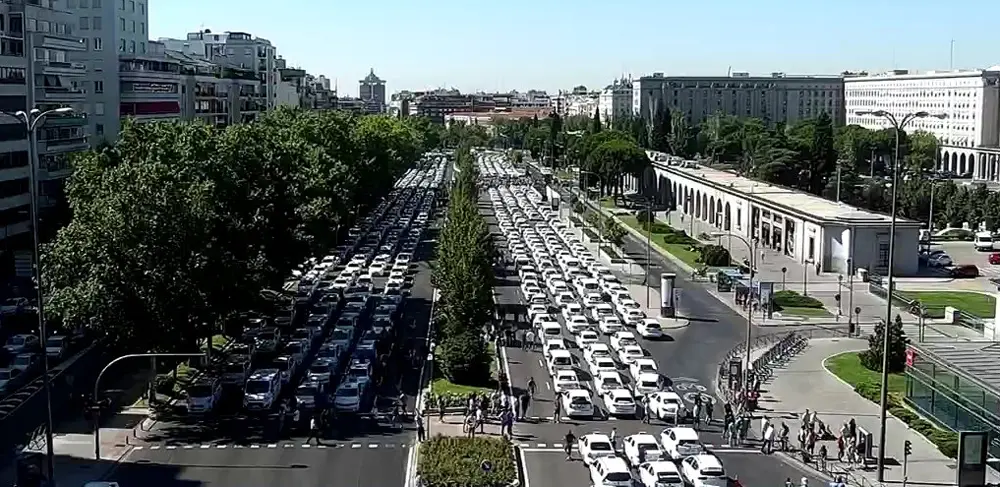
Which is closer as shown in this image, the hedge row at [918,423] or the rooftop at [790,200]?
the hedge row at [918,423]

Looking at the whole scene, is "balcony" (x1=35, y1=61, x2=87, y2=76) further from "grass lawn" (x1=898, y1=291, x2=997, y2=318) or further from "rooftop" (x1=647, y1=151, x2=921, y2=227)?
"grass lawn" (x1=898, y1=291, x2=997, y2=318)

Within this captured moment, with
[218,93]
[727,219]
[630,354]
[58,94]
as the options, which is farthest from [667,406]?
[218,93]

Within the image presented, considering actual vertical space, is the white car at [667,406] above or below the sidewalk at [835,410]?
above

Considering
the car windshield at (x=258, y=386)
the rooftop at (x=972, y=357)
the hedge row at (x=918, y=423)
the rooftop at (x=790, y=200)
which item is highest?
the rooftop at (x=790, y=200)

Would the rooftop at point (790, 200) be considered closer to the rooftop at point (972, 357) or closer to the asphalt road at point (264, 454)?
the rooftop at point (972, 357)

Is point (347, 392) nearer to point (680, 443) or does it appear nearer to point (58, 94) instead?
point (680, 443)

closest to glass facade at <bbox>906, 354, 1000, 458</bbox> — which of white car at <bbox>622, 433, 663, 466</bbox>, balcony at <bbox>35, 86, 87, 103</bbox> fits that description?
white car at <bbox>622, 433, 663, 466</bbox>

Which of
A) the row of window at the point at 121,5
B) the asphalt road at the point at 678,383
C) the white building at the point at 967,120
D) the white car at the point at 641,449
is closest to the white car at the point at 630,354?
the asphalt road at the point at 678,383
